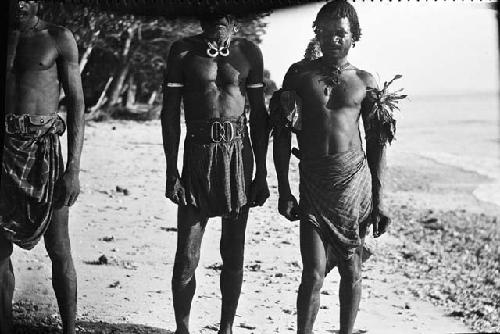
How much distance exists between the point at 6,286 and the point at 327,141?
6.21 ft

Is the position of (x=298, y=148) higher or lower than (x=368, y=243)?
higher

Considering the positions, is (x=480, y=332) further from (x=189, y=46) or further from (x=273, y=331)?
(x=189, y=46)

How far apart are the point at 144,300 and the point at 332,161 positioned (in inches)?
50.8

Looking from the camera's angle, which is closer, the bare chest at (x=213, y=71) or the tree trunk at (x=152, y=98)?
the bare chest at (x=213, y=71)

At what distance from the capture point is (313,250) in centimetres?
427

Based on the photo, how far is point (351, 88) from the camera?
4.23 metres

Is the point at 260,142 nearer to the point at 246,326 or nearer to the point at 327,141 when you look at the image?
the point at 327,141

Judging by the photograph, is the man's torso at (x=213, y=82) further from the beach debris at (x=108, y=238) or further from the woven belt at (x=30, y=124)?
the beach debris at (x=108, y=238)

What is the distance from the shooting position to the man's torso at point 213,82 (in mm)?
4281

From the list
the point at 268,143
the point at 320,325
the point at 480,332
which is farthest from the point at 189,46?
the point at 480,332

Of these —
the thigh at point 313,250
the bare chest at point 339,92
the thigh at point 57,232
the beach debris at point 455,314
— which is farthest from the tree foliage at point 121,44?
the beach debris at point 455,314

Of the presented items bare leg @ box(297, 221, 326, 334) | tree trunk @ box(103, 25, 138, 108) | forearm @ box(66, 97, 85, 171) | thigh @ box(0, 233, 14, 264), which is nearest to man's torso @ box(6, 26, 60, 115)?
forearm @ box(66, 97, 85, 171)

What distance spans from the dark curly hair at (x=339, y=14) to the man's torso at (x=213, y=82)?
48 centimetres

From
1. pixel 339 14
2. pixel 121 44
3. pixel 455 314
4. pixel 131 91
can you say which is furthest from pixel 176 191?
pixel 455 314
